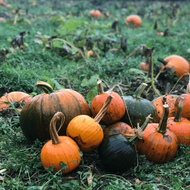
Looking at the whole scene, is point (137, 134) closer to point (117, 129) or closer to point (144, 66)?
point (117, 129)

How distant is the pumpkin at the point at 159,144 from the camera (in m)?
2.49

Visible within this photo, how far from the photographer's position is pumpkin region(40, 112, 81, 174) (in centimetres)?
219

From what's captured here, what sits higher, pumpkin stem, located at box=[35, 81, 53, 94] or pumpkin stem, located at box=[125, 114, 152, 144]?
pumpkin stem, located at box=[35, 81, 53, 94]

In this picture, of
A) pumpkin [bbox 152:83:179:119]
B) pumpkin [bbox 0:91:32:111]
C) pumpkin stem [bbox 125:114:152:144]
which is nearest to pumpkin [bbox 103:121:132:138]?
pumpkin stem [bbox 125:114:152:144]

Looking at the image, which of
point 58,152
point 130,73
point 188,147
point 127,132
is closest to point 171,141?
point 188,147

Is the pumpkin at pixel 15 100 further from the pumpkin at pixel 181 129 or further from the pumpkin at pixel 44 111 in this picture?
the pumpkin at pixel 181 129

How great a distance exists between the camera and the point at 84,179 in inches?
90.1

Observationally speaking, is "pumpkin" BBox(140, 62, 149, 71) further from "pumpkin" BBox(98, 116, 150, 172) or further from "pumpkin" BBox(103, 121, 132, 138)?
"pumpkin" BBox(98, 116, 150, 172)

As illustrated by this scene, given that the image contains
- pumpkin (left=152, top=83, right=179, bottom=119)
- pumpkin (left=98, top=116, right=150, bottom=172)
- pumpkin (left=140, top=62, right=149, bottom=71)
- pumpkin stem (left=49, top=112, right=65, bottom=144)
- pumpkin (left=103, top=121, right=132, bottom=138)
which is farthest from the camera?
pumpkin (left=140, top=62, right=149, bottom=71)

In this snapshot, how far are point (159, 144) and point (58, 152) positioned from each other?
3.71 ft

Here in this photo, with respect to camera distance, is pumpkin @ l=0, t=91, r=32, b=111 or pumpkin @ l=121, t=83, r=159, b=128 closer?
pumpkin @ l=121, t=83, r=159, b=128

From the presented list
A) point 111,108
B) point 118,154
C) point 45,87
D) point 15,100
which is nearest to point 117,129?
point 111,108

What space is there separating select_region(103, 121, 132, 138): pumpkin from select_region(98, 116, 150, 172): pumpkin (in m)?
0.21

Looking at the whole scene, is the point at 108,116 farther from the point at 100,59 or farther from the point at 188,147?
the point at 100,59
